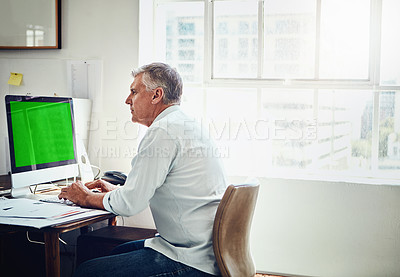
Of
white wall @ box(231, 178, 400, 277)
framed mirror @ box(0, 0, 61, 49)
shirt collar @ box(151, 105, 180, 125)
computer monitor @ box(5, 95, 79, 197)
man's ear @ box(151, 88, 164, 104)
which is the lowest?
white wall @ box(231, 178, 400, 277)

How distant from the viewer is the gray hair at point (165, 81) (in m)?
2.10

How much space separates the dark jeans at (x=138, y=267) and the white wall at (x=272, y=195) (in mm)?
1323

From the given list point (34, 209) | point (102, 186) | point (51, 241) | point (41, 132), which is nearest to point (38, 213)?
point (34, 209)

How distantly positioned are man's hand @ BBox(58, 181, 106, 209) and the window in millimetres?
1334

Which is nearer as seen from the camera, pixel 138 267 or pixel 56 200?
pixel 138 267

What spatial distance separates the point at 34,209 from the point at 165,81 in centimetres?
80

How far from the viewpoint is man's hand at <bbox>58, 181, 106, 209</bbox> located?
2.07 meters

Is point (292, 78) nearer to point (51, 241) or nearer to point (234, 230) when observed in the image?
point (234, 230)

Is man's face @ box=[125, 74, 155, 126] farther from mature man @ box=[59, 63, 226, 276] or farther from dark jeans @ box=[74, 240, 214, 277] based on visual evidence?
dark jeans @ box=[74, 240, 214, 277]

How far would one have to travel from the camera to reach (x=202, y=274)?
5.99ft

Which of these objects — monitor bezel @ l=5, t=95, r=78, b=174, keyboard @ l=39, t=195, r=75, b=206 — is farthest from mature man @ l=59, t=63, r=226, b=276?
monitor bezel @ l=5, t=95, r=78, b=174

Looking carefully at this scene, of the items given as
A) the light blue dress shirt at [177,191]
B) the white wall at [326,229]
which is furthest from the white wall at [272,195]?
the light blue dress shirt at [177,191]

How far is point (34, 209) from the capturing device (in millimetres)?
2043

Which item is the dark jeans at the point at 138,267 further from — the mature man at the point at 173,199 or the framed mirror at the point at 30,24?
the framed mirror at the point at 30,24
